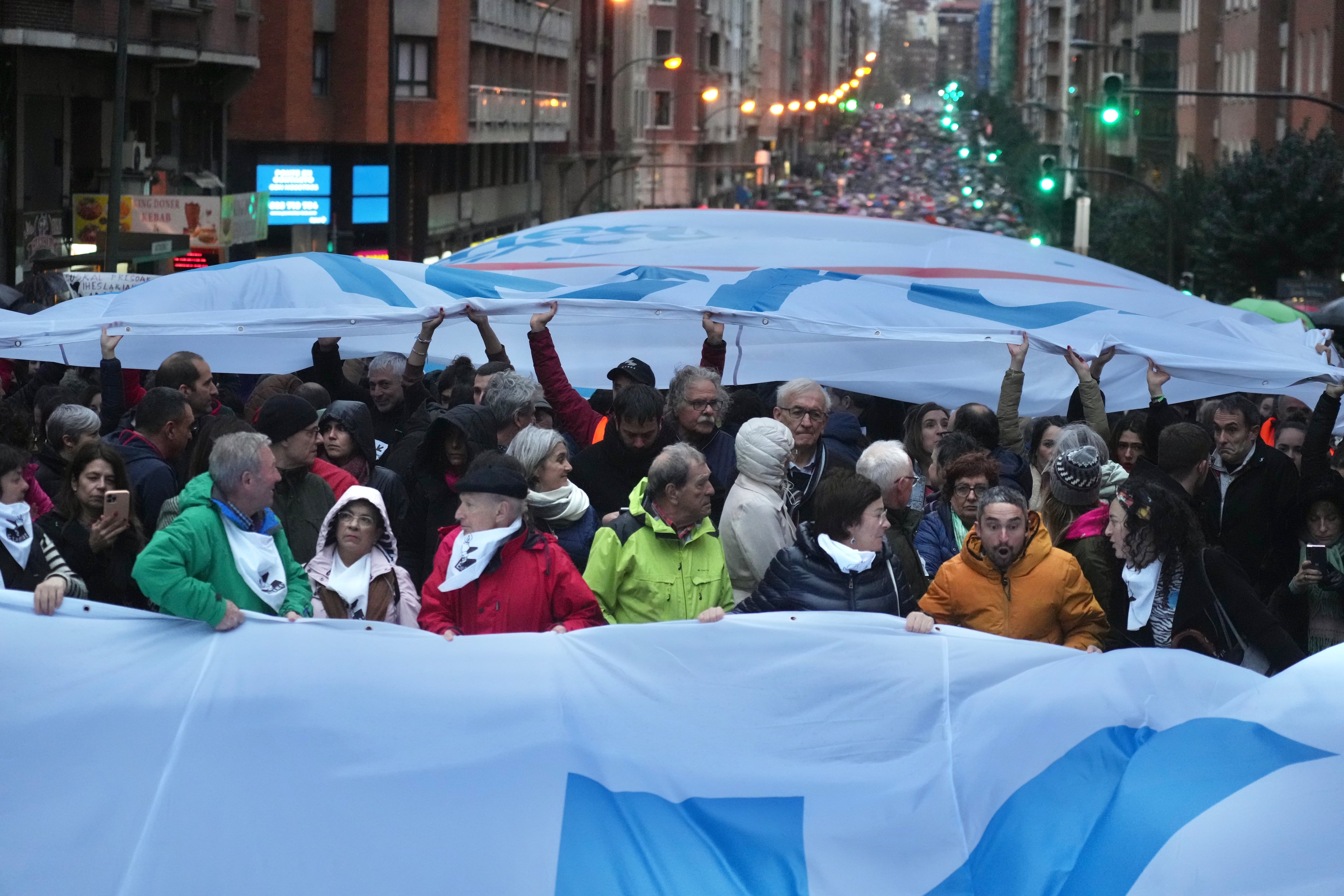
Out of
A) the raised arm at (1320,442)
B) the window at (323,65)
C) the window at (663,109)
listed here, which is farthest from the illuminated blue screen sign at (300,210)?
the raised arm at (1320,442)

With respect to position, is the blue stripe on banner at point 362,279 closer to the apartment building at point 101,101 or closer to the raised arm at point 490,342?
the raised arm at point 490,342

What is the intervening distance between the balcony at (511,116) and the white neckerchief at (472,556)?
43.0 m

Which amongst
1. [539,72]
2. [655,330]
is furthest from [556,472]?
[539,72]

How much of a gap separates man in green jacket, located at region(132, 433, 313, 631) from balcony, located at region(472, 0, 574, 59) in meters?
42.9

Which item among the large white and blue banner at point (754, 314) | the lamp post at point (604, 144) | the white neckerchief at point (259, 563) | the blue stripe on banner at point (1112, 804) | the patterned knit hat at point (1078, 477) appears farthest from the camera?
the lamp post at point (604, 144)

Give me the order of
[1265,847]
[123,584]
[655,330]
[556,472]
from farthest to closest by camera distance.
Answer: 1. [655,330]
2. [556,472]
3. [123,584]
4. [1265,847]

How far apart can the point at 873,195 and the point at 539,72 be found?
263ft

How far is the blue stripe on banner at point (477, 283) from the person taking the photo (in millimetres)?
10414

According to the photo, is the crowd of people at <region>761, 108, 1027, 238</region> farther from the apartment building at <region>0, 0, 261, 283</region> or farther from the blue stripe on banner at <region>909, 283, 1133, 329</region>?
the blue stripe on banner at <region>909, 283, 1133, 329</region>

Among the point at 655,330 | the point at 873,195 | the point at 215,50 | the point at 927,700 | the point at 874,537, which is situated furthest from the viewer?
the point at 873,195

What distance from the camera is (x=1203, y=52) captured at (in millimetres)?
61125

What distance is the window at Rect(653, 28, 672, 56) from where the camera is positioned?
267ft

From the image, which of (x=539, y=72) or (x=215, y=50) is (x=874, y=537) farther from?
(x=539, y=72)

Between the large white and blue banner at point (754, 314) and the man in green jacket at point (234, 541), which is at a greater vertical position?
the large white and blue banner at point (754, 314)
